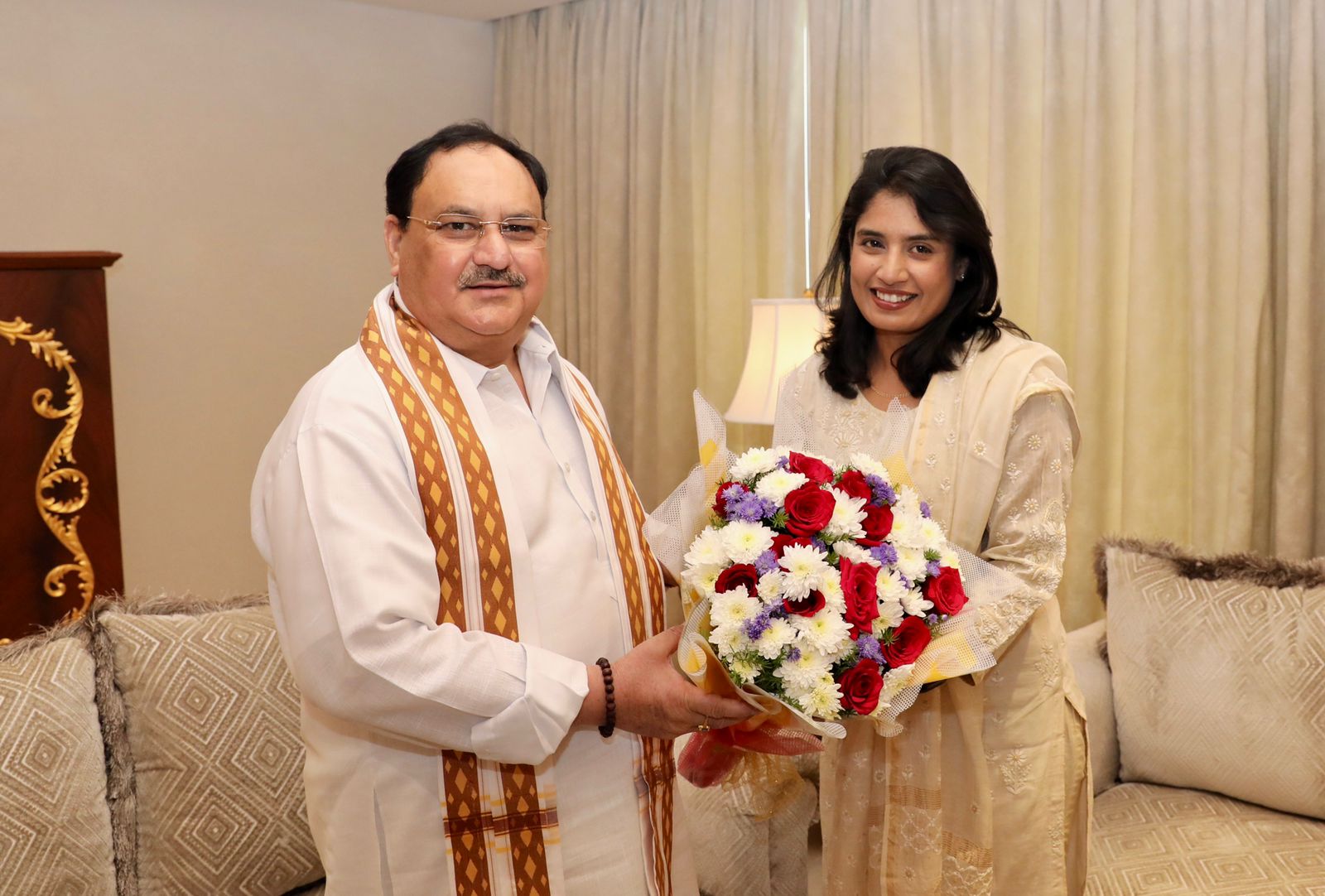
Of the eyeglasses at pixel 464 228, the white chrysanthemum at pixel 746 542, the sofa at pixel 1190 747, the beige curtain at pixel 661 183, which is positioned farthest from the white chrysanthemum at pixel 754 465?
the beige curtain at pixel 661 183

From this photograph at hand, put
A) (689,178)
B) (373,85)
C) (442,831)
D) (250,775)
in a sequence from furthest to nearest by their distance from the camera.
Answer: (373,85) < (689,178) < (250,775) < (442,831)

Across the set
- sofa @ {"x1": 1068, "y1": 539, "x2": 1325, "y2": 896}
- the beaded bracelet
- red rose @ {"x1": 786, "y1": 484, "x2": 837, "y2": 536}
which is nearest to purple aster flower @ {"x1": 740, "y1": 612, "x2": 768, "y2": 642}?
red rose @ {"x1": 786, "y1": 484, "x2": 837, "y2": 536}

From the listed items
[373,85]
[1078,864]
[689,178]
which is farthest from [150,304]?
[1078,864]

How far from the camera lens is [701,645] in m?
1.45

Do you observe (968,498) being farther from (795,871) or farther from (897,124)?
(897,124)

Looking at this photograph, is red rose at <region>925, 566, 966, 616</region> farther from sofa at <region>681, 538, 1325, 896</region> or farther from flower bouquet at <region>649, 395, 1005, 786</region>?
sofa at <region>681, 538, 1325, 896</region>

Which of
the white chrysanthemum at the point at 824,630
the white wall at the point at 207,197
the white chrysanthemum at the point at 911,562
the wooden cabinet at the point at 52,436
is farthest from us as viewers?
the white wall at the point at 207,197

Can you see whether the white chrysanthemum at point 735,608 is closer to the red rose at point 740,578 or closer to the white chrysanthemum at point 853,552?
the red rose at point 740,578

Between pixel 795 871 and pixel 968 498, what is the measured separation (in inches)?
39.0

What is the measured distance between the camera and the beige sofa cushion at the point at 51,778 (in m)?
1.90

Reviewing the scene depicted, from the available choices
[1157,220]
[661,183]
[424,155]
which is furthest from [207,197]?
[1157,220]

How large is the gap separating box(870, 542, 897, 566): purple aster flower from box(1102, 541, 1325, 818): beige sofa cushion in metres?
1.58

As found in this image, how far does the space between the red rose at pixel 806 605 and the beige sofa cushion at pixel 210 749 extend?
1222mm

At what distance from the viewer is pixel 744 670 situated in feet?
4.60
